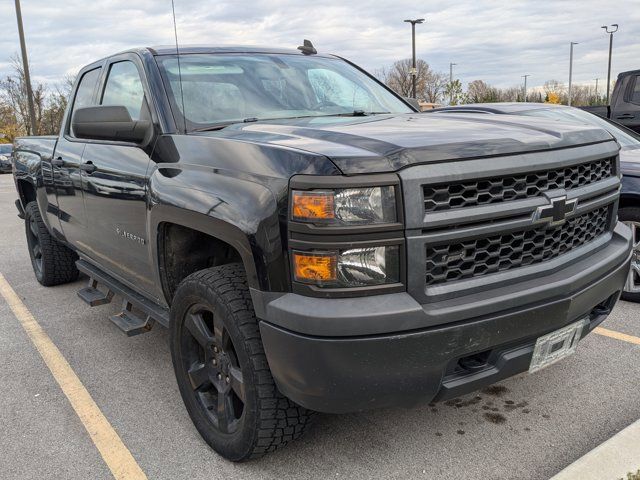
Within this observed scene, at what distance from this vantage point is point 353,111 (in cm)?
362

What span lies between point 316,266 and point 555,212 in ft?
3.37

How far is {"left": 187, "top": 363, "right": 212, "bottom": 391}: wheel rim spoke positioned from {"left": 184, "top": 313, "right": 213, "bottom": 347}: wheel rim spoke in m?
0.17

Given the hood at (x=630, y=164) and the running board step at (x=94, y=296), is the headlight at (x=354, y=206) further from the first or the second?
the hood at (x=630, y=164)

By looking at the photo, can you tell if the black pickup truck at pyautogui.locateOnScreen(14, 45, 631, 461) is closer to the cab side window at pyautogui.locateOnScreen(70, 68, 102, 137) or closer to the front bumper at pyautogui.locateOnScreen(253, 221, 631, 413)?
the front bumper at pyautogui.locateOnScreen(253, 221, 631, 413)

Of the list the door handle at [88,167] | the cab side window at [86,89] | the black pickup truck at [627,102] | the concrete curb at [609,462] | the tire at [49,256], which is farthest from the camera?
the black pickup truck at [627,102]

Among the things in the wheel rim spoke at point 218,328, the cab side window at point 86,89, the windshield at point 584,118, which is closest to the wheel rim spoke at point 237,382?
the wheel rim spoke at point 218,328

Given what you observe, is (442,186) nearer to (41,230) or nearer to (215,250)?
(215,250)

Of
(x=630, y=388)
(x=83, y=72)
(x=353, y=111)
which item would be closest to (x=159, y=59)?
(x=353, y=111)

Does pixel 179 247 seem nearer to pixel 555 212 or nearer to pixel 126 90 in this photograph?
pixel 126 90

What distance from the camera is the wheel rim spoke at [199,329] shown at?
A: 2668mm

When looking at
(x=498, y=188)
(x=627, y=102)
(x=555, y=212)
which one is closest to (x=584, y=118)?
(x=627, y=102)

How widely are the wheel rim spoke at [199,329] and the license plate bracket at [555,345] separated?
4.56 feet

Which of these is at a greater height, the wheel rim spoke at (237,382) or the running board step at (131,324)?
the wheel rim spoke at (237,382)

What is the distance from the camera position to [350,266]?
2.06 metres
